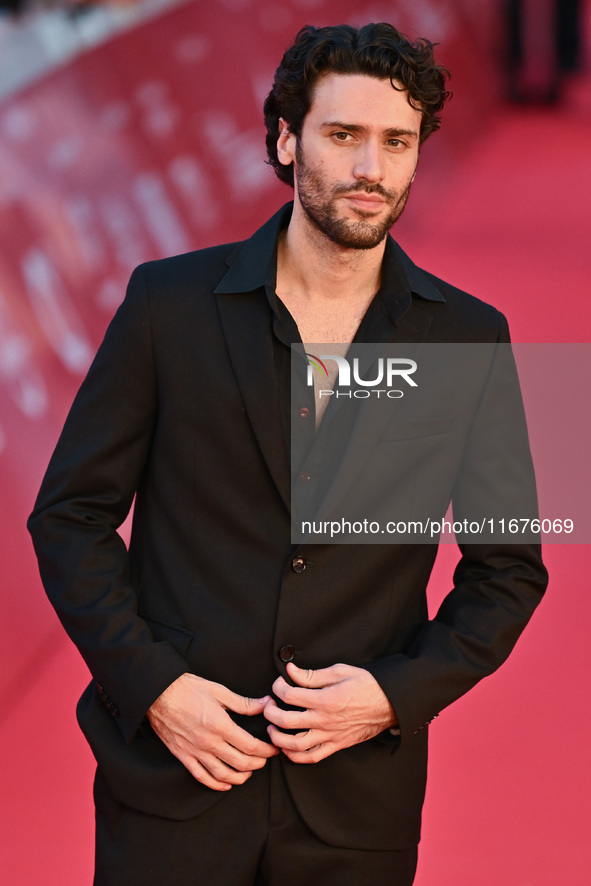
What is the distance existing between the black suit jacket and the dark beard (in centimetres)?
15

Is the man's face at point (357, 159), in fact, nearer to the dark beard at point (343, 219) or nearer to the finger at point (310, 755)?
the dark beard at point (343, 219)

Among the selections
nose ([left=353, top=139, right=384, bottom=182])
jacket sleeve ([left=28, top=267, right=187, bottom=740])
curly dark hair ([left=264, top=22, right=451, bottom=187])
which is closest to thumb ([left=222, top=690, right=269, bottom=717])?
jacket sleeve ([left=28, top=267, right=187, bottom=740])

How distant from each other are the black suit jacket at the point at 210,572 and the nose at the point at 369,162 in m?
0.26

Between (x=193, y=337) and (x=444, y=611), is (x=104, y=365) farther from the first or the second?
(x=444, y=611)

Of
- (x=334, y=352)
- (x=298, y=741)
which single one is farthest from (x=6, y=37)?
(x=298, y=741)

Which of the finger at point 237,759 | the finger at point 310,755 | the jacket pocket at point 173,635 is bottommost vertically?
the finger at point 237,759

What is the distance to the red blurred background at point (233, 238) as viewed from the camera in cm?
321

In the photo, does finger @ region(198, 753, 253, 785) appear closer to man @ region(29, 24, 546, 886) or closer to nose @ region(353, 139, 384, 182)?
man @ region(29, 24, 546, 886)

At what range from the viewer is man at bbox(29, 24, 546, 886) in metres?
1.81

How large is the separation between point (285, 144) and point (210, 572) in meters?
0.85

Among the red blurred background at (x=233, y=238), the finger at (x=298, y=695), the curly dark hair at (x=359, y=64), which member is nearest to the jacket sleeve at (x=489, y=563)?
the finger at (x=298, y=695)

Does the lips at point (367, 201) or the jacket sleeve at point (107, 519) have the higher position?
the lips at point (367, 201)

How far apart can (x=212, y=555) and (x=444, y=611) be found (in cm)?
45

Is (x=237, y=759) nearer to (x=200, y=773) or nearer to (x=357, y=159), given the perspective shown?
(x=200, y=773)
